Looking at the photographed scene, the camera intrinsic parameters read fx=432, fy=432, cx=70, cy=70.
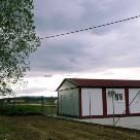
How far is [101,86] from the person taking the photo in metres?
39.5

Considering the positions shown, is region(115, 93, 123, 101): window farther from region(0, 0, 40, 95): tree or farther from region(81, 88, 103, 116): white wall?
region(0, 0, 40, 95): tree

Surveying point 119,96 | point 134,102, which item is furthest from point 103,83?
point 134,102

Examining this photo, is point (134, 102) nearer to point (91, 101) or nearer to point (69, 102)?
point (91, 101)

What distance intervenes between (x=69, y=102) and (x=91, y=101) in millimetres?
3906

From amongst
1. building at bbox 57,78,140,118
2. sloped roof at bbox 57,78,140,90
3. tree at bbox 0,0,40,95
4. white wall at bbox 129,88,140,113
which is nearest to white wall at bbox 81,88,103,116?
building at bbox 57,78,140,118

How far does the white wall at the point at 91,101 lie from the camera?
38.6 m

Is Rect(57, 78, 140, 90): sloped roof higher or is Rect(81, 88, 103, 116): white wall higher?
Rect(57, 78, 140, 90): sloped roof

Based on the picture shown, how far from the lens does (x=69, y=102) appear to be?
42.4m

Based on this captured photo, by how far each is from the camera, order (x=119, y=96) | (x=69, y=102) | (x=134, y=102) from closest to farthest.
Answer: (x=119, y=96) < (x=134, y=102) < (x=69, y=102)

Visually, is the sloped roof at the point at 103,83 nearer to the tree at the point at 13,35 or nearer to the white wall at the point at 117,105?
the white wall at the point at 117,105

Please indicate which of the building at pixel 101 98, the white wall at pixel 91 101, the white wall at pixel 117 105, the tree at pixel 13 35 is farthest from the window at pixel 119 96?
the tree at pixel 13 35

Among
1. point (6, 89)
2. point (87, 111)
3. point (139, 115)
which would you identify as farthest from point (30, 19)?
point (139, 115)

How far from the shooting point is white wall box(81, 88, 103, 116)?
38.6 metres

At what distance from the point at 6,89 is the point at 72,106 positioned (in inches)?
819
